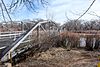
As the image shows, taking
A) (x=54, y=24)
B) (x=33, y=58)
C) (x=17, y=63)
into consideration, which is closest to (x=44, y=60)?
(x=33, y=58)

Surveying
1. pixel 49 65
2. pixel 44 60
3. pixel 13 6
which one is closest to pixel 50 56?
pixel 44 60

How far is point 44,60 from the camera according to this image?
1088 cm

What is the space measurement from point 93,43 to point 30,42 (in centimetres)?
623

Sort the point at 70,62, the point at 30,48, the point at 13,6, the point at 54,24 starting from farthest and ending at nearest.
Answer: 1. the point at 54,24
2. the point at 30,48
3. the point at 70,62
4. the point at 13,6

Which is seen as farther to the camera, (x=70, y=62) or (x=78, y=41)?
(x=78, y=41)

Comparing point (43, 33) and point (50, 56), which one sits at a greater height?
point (43, 33)

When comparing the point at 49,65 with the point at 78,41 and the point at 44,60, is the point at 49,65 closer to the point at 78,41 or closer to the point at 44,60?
the point at 44,60

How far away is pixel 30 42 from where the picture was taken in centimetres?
1230

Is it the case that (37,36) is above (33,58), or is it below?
above

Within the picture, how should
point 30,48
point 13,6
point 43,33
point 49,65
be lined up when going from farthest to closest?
point 43,33 → point 30,48 → point 49,65 → point 13,6

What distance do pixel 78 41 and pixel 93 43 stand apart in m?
1.20

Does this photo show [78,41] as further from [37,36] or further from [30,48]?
[30,48]

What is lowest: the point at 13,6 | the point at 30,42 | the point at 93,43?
the point at 93,43

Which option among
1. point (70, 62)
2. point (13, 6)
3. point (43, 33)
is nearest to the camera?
point (13, 6)
